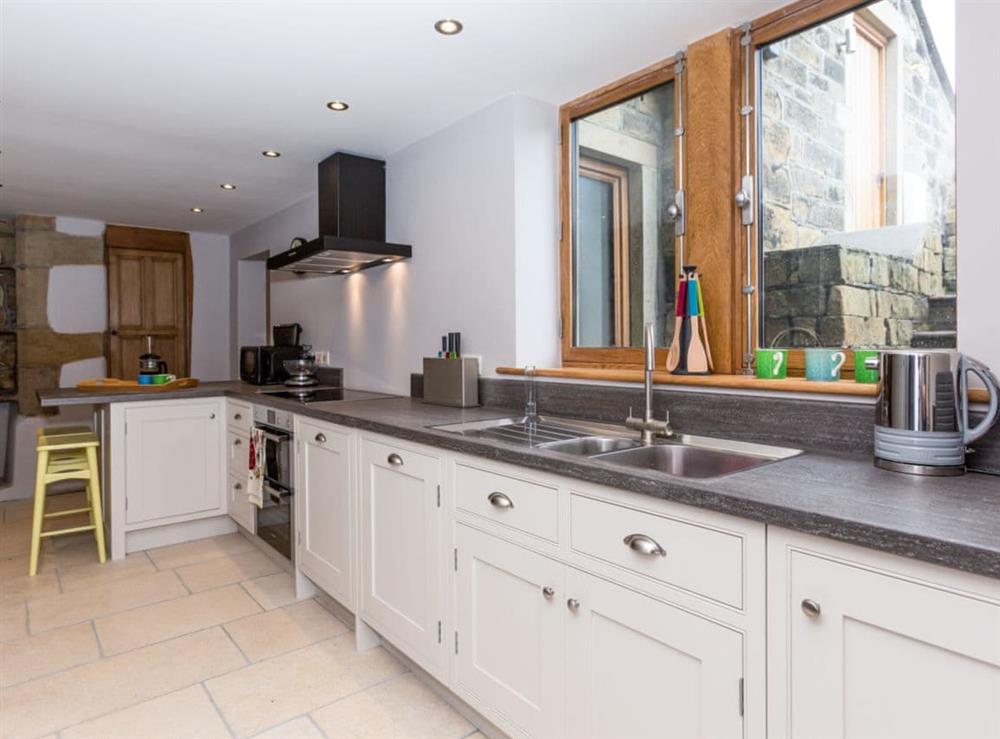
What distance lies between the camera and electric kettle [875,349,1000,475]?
1.21m

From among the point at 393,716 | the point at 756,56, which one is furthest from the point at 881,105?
the point at 393,716

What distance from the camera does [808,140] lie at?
190 cm

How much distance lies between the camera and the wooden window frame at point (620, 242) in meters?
2.44

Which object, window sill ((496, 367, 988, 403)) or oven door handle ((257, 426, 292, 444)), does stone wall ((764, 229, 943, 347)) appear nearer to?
window sill ((496, 367, 988, 403))

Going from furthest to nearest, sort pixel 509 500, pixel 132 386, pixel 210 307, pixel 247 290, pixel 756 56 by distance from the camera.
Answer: pixel 210 307
pixel 247 290
pixel 132 386
pixel 756 56
pixel 509 500

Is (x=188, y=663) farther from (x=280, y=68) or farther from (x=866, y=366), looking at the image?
(x=866, y=366)

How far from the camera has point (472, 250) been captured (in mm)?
2707

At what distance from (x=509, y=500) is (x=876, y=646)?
0.86 metres

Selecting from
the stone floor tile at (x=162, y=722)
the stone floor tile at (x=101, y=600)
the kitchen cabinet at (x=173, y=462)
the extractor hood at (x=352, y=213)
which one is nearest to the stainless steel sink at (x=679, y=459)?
the stone floor tile at (x=162, y=722)

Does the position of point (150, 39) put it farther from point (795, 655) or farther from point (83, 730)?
point (795, 655)

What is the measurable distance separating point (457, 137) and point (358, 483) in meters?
1.62

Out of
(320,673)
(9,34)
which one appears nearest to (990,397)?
(320,673)

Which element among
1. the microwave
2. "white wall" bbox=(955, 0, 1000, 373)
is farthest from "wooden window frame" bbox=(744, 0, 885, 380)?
the microwave

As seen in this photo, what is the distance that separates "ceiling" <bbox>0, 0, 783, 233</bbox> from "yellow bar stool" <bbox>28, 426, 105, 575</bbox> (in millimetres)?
1520
